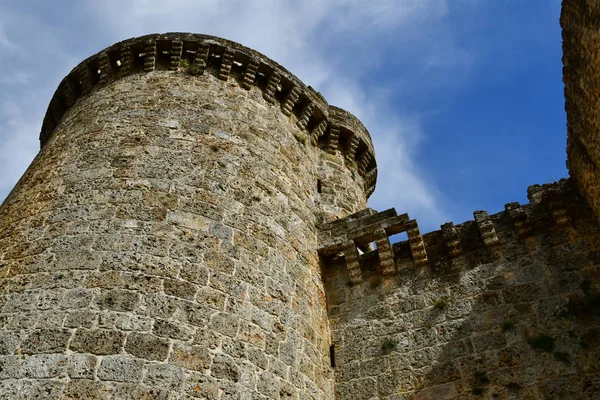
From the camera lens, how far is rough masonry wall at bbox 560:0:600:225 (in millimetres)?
4480

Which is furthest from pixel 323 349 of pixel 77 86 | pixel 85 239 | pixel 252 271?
pixel 77 86

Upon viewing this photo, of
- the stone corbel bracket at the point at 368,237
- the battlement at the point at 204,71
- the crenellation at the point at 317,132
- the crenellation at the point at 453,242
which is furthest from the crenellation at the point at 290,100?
the crenellation at the point at 453,242

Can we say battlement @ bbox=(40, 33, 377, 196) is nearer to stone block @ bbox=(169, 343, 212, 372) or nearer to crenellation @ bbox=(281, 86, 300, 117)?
crenellation @ bbox=(281, 86, 300, 117)

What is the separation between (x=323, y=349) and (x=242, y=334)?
4.14ft

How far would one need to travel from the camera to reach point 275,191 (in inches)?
251

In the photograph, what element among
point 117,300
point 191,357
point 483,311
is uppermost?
point 483,311

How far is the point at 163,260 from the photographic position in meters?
4.78

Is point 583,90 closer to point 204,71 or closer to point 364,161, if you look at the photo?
point 364,161

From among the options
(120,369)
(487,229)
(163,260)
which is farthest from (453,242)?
(120,369)

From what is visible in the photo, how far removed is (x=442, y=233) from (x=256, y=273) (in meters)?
2.32

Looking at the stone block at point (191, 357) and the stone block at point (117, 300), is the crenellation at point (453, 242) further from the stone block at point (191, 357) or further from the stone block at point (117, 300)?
the stone block at point (117, 300)

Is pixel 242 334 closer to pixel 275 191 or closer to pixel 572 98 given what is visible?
pixel 275 191

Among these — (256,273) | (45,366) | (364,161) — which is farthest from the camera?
(364,161)

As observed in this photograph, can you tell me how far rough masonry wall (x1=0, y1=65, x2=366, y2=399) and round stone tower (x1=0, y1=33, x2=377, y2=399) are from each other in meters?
0.01
